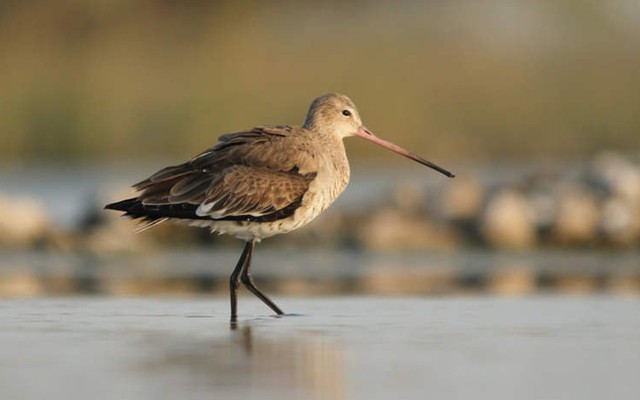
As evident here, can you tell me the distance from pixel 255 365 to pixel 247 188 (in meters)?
2.79

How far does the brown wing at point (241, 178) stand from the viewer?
434 inches

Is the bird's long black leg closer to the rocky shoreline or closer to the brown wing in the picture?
the brown wing

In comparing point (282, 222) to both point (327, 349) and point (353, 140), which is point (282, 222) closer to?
point (327, 349)

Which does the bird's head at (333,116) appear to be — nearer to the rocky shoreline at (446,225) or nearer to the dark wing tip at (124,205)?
the dark wing tip at (124,205)

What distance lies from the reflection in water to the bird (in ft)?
4.38

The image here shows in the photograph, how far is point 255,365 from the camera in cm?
848

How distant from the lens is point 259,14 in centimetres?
3459

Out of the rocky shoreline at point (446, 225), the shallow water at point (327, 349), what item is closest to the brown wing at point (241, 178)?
the shallow water at point (327, 349)

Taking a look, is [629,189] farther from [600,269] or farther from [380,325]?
[380,325]

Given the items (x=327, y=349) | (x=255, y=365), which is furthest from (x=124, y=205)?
(x=255, y=365)

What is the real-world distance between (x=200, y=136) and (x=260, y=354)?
18989 millimetres

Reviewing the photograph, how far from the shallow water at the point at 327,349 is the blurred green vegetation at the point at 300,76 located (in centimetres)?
1639

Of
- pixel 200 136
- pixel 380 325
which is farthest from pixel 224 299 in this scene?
pixel 200 136

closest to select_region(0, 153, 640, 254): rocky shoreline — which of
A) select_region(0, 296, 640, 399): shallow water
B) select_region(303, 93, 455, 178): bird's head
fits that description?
select_region(303, 93, 455, 178): bird's head
